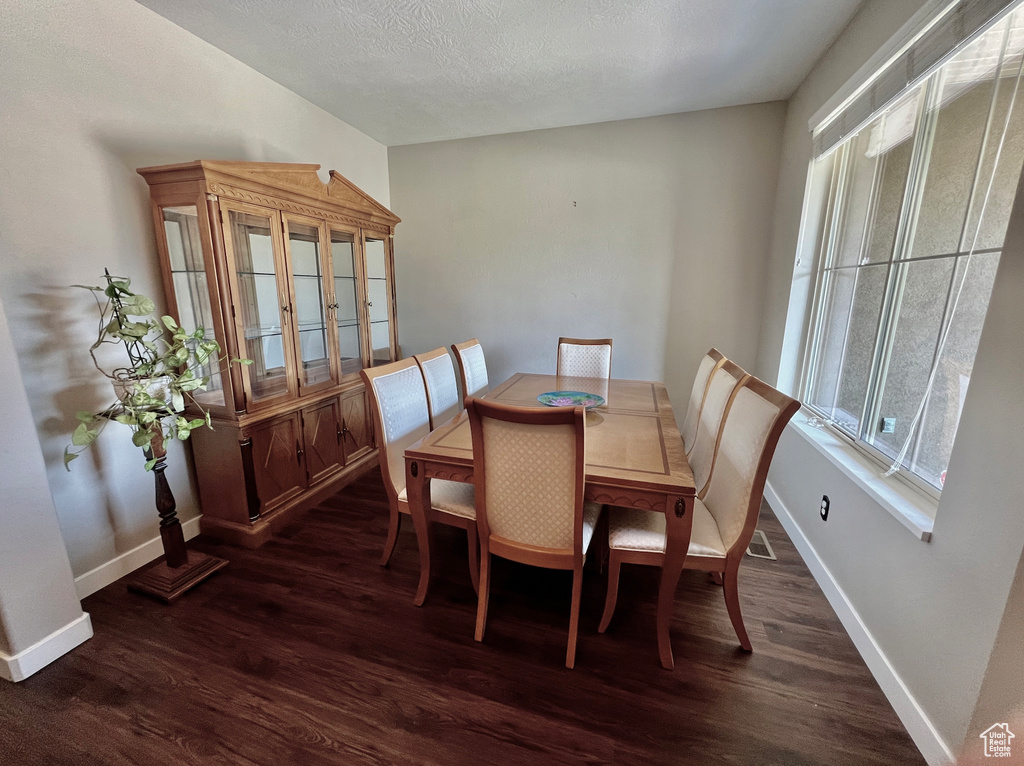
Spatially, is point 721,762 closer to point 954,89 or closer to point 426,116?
point 954,89

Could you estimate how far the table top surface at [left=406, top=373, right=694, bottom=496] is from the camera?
1.42 meters

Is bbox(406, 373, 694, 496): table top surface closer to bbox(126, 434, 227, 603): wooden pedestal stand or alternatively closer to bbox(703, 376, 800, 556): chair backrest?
bbox(703, 376, 800, 556): chair backrest

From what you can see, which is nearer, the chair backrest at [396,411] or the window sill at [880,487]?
the window sill at [880,487]

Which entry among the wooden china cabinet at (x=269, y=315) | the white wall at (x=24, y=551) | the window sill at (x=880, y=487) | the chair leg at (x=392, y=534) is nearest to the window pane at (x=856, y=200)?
the window sill at (x=880, y=487)

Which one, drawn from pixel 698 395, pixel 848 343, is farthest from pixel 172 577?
pixel 848 343

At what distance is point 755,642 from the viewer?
160 cm

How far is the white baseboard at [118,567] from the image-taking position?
1823 millimetres

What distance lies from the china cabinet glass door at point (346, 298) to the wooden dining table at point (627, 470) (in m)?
1.29

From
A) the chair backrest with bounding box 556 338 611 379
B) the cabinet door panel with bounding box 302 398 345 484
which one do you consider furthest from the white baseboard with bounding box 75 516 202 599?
the chair backrest with bounding box 556 338 611 379

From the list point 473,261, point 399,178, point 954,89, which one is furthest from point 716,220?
point 399,178

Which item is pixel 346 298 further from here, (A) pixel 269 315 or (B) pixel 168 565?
(B) pixel 168 565

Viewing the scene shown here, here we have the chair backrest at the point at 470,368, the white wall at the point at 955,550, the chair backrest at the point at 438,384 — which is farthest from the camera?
the chair backrest at the point at 470,368

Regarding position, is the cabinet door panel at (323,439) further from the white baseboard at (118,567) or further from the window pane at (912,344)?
the window pane at (912,344)

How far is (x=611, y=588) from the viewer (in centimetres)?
158
